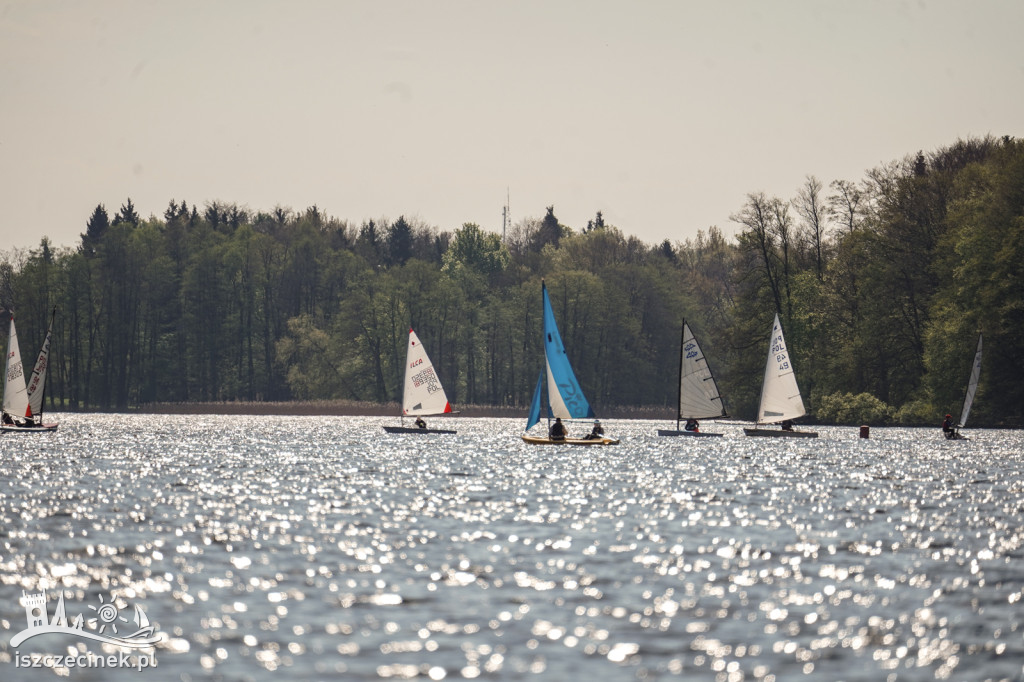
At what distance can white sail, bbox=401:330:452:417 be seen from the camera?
81062mm

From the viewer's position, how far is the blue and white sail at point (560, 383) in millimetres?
61656

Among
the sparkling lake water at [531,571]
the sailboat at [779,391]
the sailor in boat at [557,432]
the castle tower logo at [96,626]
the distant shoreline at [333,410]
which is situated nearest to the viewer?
the sparkling lake water at [531,571]

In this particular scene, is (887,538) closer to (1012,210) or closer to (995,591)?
(995,591)

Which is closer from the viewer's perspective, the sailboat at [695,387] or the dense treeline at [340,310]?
the sailboat at [695,387]

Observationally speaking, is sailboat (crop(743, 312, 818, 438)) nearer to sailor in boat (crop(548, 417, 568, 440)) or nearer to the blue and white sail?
sailor in boat (crop(548, 417, 568, 440))

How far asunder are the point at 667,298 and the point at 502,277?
82.6 ft

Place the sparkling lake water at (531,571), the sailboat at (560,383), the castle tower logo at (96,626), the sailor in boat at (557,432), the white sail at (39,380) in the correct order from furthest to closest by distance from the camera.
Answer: the white sail at (39,380)
the sailor in boat at (557,432)
the sailboat at (560,383)
the castle tower logo at (96,626)
the sparkling lake water at (531,571)

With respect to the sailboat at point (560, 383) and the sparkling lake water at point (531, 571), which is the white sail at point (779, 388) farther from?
the sparkling lake water at point (531, 571)

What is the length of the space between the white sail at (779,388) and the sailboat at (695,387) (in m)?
3.37

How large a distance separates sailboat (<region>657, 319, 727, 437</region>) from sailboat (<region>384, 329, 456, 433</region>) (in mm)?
15589

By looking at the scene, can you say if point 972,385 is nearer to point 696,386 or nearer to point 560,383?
point 696,386

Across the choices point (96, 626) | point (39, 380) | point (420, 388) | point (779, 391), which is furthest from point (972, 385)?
point (96, 626)

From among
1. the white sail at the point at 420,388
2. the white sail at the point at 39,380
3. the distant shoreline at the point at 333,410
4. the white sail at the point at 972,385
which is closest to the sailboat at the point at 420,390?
Answer: the white sail at the point at 420,388

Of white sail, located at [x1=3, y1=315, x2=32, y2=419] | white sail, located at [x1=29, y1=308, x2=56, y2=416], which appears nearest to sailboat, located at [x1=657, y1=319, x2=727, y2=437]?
white sail, located at [x1=29, y1=308, x2=56, y2=416]
